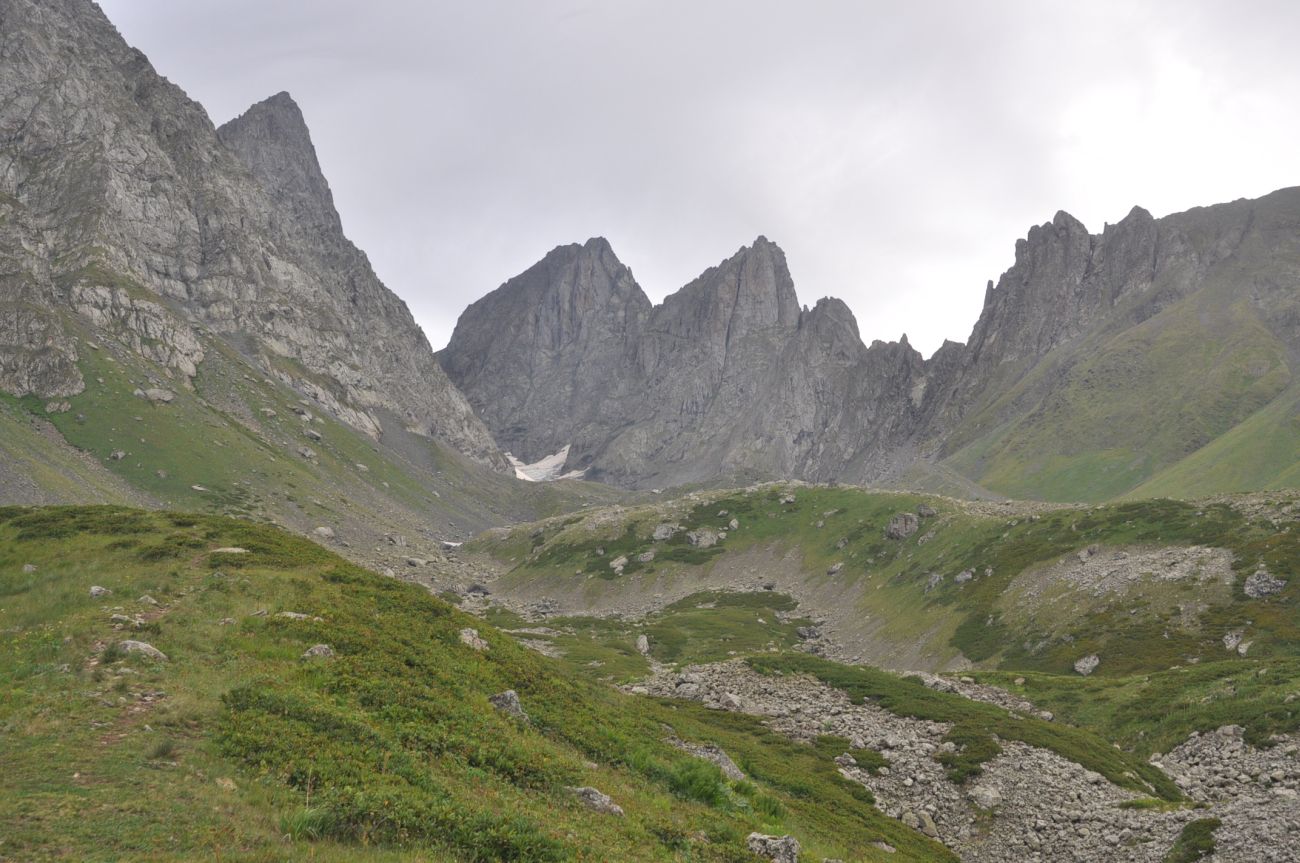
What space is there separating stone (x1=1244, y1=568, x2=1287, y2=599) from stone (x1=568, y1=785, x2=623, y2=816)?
6551 centimetres

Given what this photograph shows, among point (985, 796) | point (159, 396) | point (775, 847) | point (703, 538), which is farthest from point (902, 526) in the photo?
point (159, 396)

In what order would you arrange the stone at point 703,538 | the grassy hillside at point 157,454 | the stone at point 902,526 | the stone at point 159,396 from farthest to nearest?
the stone at point 159,396 → the stone at point 703,538 → the grassy hillside at point 157,454 → the stone at point 902,526

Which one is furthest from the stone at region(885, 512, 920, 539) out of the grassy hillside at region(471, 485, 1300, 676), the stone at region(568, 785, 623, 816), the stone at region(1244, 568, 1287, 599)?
the stone at region(568, 785, 623, 816)

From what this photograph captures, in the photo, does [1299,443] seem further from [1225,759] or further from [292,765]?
[292,765]

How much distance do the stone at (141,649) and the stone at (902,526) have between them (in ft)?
365

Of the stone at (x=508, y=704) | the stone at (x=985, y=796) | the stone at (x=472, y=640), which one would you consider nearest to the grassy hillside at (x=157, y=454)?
the stone at (x=472, y=640)

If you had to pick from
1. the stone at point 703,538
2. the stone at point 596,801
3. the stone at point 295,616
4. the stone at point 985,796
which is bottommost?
the stone at point 985,796

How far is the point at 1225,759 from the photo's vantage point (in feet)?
110

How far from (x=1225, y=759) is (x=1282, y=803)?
1102 cm

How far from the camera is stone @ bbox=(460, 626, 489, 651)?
2728 centimetres

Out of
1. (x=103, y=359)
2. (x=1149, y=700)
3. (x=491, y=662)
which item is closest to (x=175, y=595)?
(x=491, y=662)

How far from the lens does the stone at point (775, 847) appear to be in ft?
58.3

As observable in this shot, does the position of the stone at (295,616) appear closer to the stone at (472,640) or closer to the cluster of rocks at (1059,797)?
the stone at (472,640)

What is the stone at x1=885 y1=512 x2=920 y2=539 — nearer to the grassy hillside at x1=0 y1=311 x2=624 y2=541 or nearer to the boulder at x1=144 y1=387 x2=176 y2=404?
the grassy hillside at x1=0 y1=311 x2=624 y2=541
